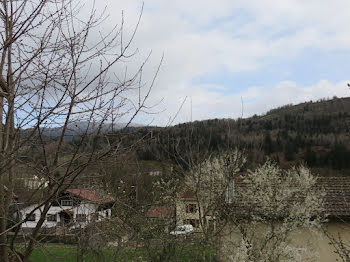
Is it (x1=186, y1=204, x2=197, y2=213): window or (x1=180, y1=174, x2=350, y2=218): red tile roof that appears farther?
(x1=180, y1=174, x2=350, y2=218): red tile roof

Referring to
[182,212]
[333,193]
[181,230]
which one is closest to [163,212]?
[181,230]

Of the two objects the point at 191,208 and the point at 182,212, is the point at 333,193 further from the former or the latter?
the point at 182,212

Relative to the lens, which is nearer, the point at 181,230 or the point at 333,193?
the point at 181,230

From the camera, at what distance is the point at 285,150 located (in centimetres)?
7081

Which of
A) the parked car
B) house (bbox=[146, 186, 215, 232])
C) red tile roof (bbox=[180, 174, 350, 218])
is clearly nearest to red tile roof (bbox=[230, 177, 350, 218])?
red tile roof (bbox=[180, 174, 350, 218])

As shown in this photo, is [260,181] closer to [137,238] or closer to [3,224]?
[137,238]

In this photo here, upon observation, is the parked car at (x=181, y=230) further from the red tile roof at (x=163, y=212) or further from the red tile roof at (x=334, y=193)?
the red tile roof at (x=334, y=193)

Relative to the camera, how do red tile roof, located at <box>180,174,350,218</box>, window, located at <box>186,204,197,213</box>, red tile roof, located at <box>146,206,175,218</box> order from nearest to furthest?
red tile roof, located at <box>146,206,175,218</box>, window, located at <box>186,204,197,213</box>, red tile roof, located at <box>180,174,350,218</box>

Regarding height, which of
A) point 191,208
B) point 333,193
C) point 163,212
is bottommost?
point 333,193

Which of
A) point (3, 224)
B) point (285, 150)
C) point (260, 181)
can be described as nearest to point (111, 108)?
point (3, 224)

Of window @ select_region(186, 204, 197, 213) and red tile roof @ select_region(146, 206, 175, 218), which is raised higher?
red tile roof @ select_region(146, 206, 175, 218)

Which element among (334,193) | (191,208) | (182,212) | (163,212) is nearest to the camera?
(163,212)

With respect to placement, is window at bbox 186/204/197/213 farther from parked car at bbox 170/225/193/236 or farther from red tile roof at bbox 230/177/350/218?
red tile roof at bbox 230/177/350/218

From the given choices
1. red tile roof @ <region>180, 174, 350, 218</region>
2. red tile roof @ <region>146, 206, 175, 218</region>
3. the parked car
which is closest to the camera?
the parked car
